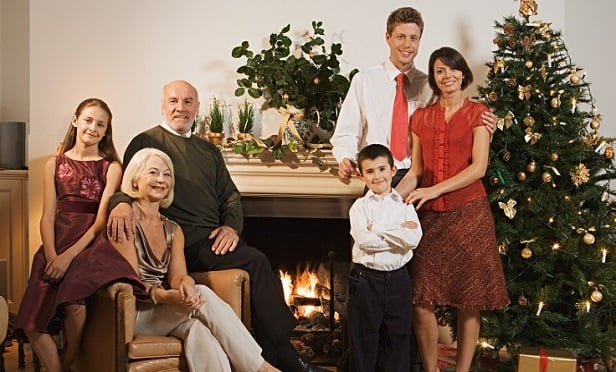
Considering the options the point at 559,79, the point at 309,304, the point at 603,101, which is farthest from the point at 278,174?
the point at 603,101

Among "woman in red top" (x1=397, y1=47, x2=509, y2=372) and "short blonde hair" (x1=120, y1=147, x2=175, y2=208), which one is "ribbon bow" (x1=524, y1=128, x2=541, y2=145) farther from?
"short blonde hair" (x1=120, y1=147, x2=175, y2=208)

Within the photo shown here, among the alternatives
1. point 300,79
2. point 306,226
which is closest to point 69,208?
point 300,79

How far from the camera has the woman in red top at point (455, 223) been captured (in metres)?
3.73

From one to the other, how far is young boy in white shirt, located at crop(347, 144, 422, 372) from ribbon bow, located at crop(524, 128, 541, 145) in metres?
0.83

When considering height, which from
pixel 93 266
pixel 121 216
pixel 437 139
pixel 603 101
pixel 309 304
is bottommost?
pixel 309 304

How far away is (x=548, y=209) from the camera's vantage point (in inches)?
159

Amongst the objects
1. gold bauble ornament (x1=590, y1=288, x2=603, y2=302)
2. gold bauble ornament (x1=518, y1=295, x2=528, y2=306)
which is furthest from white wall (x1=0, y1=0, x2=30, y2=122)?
gold bauble ornament (x1=590, y1=288, x2=603, y2=302)

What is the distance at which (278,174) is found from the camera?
475 cm

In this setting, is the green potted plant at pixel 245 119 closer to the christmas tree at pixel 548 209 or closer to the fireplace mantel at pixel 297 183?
the fireplace mantel at pixel 297 183

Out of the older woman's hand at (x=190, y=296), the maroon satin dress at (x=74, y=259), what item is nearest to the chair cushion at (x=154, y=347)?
the older woman's hand at (x=190, y=296)

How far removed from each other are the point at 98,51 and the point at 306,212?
1671 mm

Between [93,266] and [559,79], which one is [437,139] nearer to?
[559,79]

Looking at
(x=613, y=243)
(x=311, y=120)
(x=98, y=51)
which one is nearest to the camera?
(x=613, y=243)

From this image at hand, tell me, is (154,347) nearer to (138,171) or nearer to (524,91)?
(138,171)
